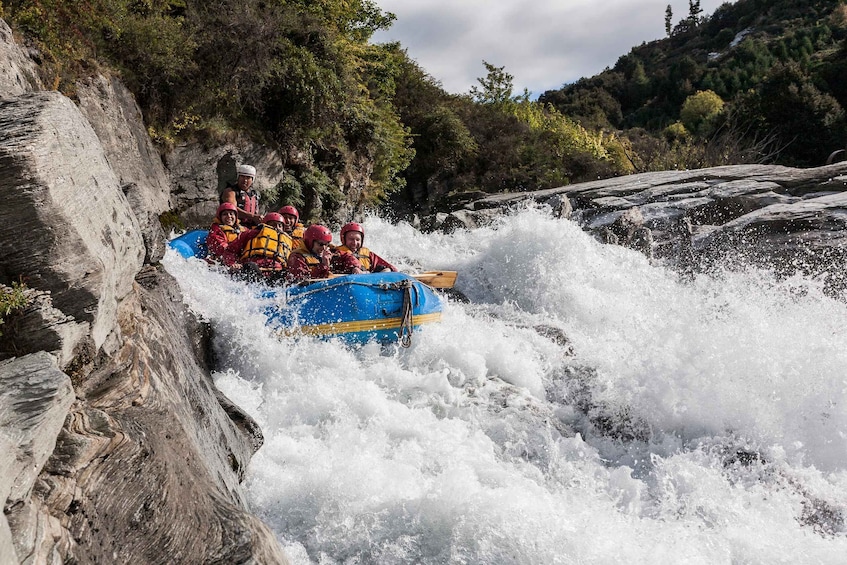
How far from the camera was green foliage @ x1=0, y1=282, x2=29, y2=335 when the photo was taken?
2393 mm

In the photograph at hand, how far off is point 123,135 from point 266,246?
2.73m

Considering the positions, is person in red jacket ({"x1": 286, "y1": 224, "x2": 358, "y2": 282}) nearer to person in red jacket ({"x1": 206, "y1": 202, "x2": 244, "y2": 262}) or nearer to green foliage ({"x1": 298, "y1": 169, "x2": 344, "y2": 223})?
person in red jacket ({"x1": 206, "y1": 202, "x2": 244, "y2": 262})

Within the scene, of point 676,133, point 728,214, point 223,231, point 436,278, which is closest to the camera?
point 223,231

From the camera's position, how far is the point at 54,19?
6.95 metres

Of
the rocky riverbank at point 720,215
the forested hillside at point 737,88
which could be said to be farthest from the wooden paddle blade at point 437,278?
the forested hillside at point 737,88

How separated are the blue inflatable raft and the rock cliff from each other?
308 cm

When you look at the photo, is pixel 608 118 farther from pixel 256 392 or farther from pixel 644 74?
pixel 256 392

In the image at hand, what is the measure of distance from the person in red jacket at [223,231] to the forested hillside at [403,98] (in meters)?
2.36

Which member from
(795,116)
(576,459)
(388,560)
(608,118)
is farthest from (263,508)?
(608,118)

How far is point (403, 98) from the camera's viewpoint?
2220 centimetres

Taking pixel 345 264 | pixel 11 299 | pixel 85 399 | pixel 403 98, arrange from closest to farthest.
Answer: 1. pixel 11 299
2. pixel 85 399
3. pixel 345 264
4. pixel 403 98

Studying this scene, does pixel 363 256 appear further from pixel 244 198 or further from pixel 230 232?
pixel 244 198

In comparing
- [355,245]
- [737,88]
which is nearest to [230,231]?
[355,245]

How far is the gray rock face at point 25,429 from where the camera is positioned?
1906mm
